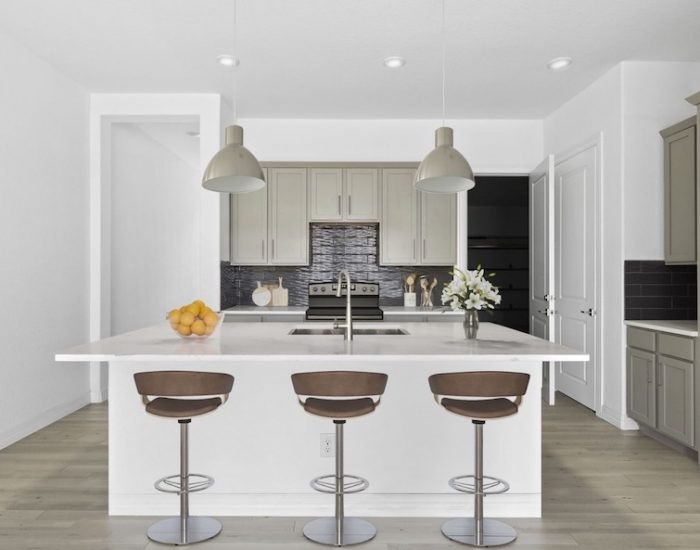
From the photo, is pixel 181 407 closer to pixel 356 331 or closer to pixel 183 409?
pixel 183 409

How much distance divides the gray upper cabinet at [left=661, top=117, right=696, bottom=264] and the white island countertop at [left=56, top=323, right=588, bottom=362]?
1.78 meters

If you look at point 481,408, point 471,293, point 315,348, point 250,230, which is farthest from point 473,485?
point 250,230

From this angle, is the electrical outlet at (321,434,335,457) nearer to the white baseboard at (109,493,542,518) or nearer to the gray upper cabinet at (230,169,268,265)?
the white baseboard at (109,493,542,518)

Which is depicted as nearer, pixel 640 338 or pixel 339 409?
pixel 339 409

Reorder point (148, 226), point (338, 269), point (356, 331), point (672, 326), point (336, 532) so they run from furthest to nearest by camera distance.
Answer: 1. point (148, 226)
2. point (338, 269)
3. point (672, 326)
4. point (356, 331)
5. point (336, 532)

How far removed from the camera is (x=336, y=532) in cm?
269

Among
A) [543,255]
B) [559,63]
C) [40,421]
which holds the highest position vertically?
[559,63]

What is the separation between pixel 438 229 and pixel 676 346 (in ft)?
8.69

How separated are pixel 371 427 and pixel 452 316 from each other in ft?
9.59

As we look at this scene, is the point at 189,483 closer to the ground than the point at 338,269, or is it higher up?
closer to the ground

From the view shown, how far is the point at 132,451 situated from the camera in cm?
304

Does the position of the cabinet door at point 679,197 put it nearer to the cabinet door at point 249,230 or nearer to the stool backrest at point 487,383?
the stool backrest at point 487,383

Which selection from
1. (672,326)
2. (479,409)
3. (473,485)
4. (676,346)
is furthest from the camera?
(672,326)

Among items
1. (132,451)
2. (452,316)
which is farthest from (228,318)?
(132,451)
